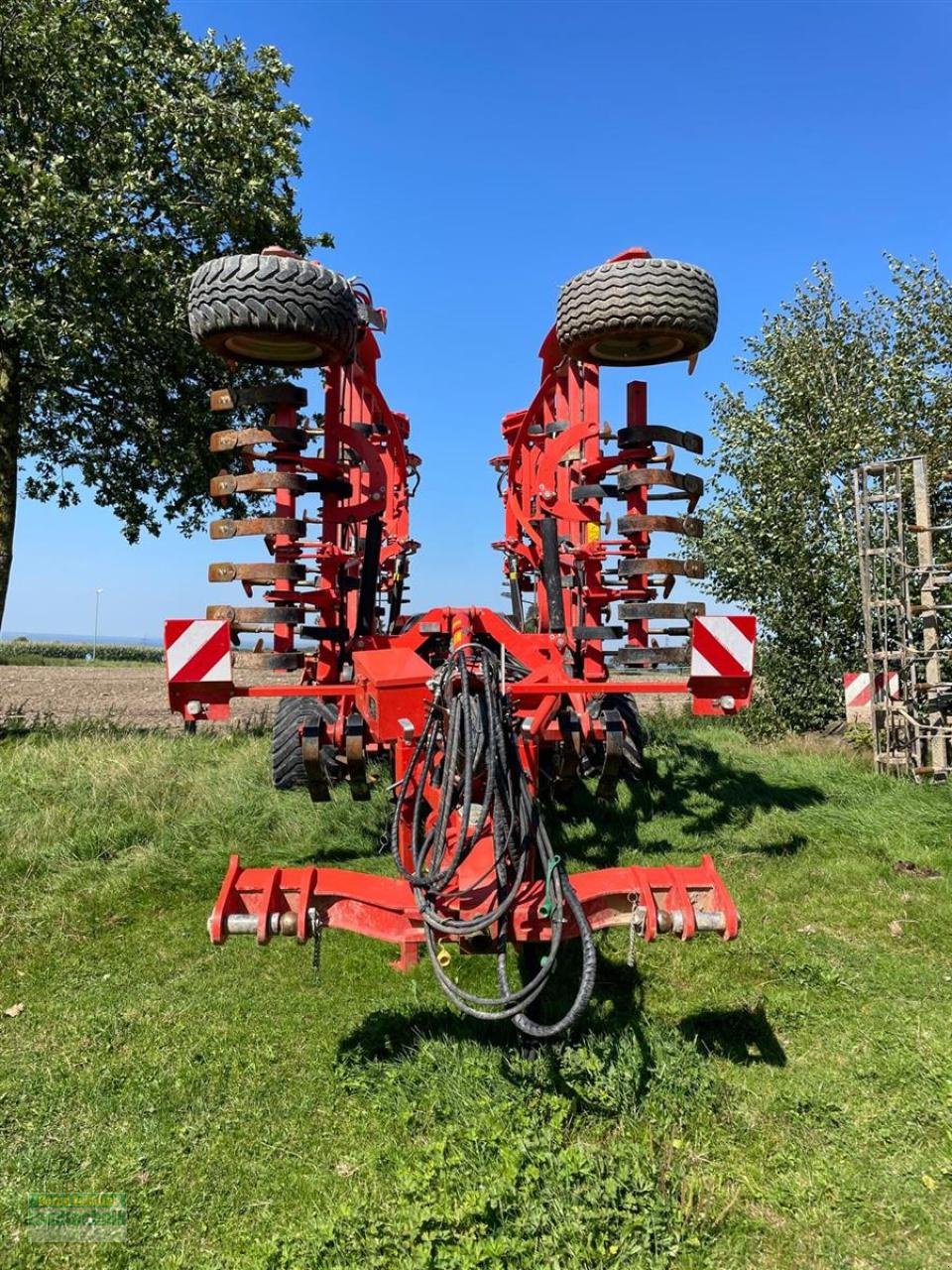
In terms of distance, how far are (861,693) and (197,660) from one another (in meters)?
8.73

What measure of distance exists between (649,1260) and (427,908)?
1.20 metres

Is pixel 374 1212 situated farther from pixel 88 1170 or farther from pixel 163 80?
pixel 163 80

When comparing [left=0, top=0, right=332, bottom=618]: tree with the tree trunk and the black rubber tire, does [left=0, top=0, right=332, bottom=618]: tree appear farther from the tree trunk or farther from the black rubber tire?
the black rubber tire

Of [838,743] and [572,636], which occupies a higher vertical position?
[572,636]

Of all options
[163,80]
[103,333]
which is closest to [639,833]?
[103,333]

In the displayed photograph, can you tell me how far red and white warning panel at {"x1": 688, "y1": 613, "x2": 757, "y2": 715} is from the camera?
440 cm

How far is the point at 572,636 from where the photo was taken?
19.5ft

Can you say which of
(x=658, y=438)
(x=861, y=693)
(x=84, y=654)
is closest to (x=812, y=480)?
(x=861, y=693)

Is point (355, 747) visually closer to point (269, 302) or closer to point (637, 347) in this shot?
point (269, 302)

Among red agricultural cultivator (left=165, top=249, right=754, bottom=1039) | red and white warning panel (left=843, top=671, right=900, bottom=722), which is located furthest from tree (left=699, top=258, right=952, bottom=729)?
red agricultural cultivator (left=165, top=249, right=754, bottom=1039)

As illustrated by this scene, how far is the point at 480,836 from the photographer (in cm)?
321

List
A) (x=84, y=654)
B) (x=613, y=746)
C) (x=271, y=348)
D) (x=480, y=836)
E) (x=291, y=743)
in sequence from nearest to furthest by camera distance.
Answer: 1. (x=480, y=836)
2. (x=271, y=348)
3. (x=613, y=746)
4. (x=291, y=743)
5. (x=84, y=654)

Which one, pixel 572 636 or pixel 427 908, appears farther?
pixel 572 636

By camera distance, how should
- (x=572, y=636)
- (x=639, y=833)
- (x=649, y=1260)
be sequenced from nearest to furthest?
(x=649, y=1260) → (x=572, y=636) → (x=639, y=833)
